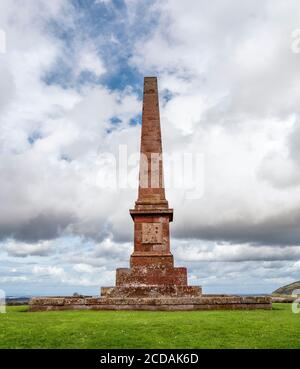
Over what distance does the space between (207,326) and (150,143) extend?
39.9ft

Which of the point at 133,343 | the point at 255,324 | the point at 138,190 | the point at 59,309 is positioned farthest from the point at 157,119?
the point at 133,343

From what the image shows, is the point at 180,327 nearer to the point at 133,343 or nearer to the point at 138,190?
the point at 133,343

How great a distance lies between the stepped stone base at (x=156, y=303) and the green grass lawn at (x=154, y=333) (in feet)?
12.4

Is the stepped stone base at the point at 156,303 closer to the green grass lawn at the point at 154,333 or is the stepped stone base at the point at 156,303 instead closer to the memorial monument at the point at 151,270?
the memorial monument at the point at 151,270

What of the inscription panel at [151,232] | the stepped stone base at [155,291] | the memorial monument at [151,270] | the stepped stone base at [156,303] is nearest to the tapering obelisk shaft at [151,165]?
the memorial monument at [151,270]

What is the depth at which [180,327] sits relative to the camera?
420 inches

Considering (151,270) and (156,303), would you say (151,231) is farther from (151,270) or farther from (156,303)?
(156,303)

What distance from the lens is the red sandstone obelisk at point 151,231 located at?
18.6 metres

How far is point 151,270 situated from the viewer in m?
19.0

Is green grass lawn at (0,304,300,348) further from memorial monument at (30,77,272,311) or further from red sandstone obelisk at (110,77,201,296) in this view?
red sandstone obelisk at (110,77,201,296)

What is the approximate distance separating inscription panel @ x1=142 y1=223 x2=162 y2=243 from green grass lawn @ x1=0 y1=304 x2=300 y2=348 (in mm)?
7579

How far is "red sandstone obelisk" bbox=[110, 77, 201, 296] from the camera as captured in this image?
61.0ft

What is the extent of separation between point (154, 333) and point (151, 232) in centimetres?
1022

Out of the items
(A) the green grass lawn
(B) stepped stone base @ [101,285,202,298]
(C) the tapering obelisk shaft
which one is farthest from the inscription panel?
(A) the green grass lawn
